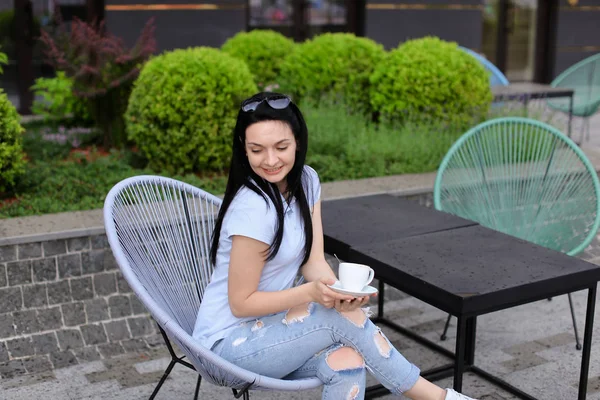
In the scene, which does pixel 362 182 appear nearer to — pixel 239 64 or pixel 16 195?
pixel 239 64

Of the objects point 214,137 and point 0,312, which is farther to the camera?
point 214,137

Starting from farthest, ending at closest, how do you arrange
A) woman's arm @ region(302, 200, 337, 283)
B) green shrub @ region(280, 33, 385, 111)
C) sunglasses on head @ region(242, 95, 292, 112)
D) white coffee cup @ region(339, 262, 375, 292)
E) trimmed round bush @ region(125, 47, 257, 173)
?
1. green shrub @ region(280, 33, 385, 111)
2. trimmed round bush @ region(125, 47, 257, 173)
3. woman's arm @ region(302, 200, 337, 283)
4. sunglasses on head @ region(242, 95, 292, 112)
5. white coffee cup @ region(339, 262, 375, 292)

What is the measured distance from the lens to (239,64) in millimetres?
5484

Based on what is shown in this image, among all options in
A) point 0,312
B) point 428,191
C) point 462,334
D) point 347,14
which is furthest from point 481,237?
point 347,14

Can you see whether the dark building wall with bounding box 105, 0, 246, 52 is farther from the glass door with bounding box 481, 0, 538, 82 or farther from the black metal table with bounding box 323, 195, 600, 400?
the black metal table with bounding box 323, 195, 600, 400

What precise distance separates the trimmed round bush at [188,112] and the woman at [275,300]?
2486 millimetres

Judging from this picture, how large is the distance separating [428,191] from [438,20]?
288 inches

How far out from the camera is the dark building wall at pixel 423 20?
437 inches

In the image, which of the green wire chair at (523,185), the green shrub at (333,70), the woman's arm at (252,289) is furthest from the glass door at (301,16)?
the woman's arm at (252,289)

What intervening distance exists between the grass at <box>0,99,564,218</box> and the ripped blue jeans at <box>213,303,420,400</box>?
212 centimetres

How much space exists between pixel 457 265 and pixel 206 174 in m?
2.72

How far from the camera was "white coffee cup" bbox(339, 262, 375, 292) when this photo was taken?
2336 millimetres

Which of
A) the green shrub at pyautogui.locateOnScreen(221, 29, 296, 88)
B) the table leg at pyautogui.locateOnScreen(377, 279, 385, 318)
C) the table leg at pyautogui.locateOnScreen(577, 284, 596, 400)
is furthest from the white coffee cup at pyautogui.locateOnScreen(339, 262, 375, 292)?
the green shrub at pyautogui.locateOnScreen(221, 29, 296, 88)

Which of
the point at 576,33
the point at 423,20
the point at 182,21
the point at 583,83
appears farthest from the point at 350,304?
the point at 576,33
